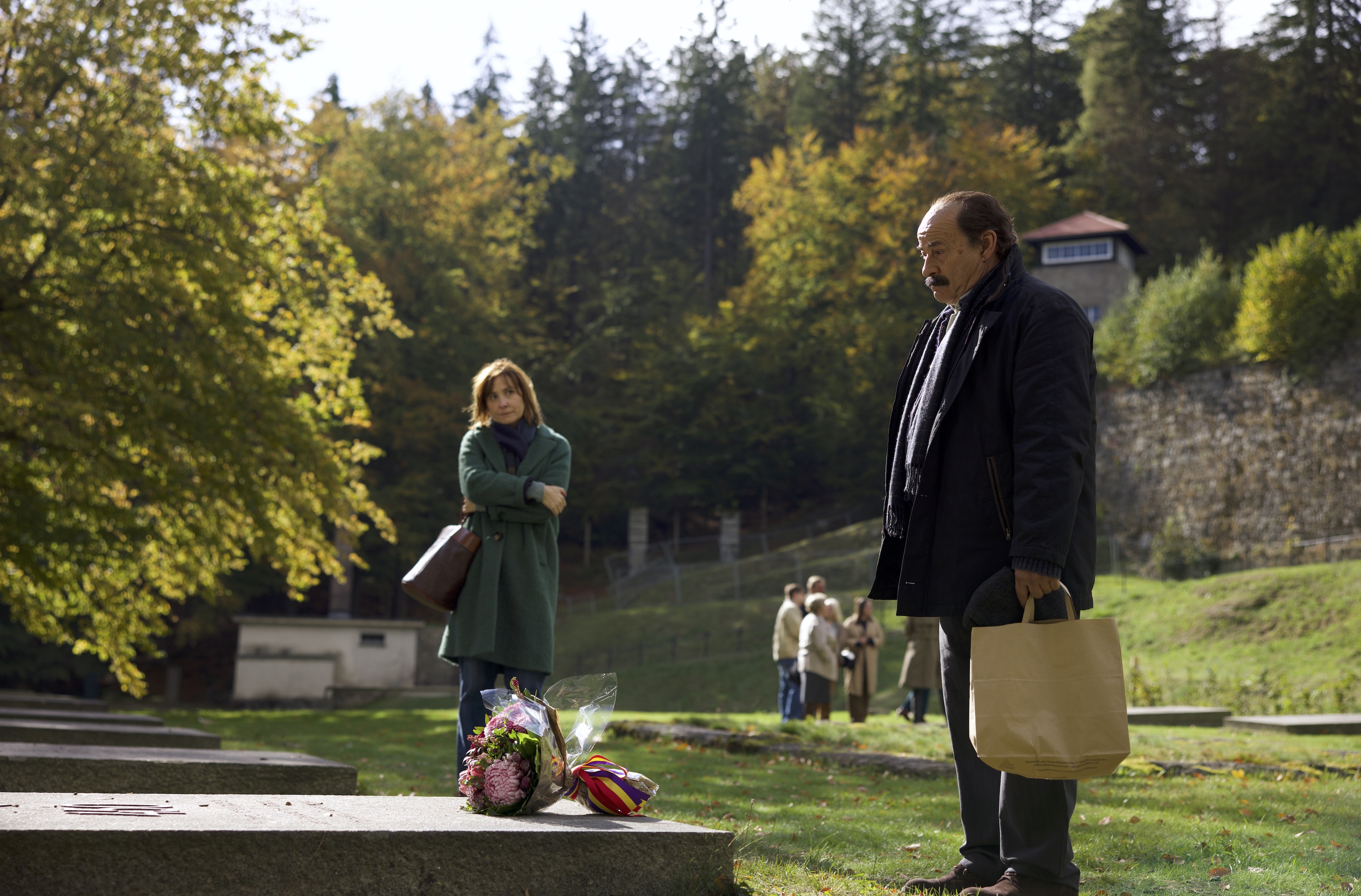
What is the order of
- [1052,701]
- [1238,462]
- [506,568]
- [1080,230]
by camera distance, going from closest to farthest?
[1052,701], [506,568], [1238,462], [1080,230]

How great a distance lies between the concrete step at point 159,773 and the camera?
18.5ft

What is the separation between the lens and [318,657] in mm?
30875

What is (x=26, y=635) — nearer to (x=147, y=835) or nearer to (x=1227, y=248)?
(x=147, y=835)

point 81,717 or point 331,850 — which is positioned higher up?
point 331,850

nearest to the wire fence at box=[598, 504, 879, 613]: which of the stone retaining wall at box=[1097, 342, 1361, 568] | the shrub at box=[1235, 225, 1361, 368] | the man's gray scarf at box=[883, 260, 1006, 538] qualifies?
the stone retaining wall at box=[1097, 342, 1361, 568]

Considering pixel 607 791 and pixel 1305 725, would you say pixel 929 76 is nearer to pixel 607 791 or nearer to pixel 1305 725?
pixel 1305 725

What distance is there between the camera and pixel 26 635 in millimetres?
30250

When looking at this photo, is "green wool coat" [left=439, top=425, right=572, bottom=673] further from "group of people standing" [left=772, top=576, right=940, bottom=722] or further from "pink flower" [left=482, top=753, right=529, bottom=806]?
"group of people standing" [left=772, top=576, right=940, bottom=722]

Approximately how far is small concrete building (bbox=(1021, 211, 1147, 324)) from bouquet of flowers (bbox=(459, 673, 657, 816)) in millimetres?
38465

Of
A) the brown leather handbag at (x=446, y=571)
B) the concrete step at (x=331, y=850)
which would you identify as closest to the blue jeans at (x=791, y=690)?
the brown leather handbag at (x=446, y=571)

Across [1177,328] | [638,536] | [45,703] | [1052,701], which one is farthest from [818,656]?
[638,536]

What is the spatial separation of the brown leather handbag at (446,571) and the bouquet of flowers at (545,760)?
1144mm

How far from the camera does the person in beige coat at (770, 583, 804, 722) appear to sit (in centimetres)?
1466

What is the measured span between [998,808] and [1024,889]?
410 mm
